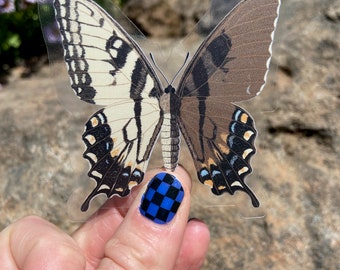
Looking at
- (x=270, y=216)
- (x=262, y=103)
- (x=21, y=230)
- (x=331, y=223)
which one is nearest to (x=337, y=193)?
(x=331, y=223)

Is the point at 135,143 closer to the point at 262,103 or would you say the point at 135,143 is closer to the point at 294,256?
the point at 262,103

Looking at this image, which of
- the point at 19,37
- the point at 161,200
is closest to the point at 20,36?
the point at 19,37

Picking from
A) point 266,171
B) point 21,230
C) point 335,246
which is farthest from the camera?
point 266,171

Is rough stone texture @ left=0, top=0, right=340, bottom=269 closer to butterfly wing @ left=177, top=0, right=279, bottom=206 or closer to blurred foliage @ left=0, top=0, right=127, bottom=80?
butterfly wing @ left=177, top=0, right=279, bottom=206

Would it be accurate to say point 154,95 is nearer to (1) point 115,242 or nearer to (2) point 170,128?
(2) point 170,128

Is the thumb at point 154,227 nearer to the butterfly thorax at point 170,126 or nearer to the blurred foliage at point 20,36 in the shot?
the butterfly thorax at point 170,126

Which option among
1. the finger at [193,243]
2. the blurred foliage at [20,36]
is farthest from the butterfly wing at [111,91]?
the blurred foliage at [20,36]

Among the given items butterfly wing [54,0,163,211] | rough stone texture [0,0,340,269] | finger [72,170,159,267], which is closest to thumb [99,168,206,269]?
butterfly wing [54,0,163,211]
